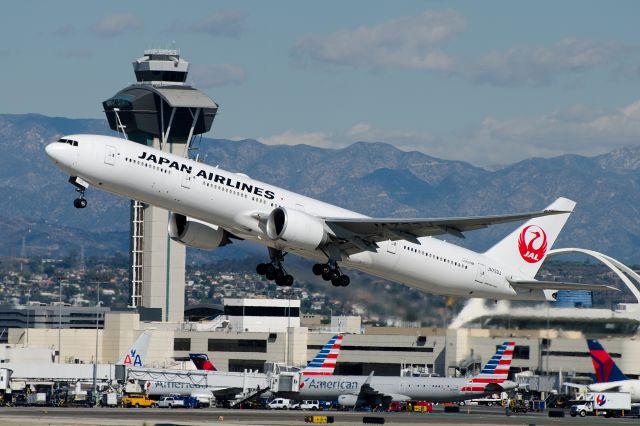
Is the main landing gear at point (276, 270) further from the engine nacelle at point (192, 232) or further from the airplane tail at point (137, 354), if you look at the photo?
the airplane tail at point (137, 354)

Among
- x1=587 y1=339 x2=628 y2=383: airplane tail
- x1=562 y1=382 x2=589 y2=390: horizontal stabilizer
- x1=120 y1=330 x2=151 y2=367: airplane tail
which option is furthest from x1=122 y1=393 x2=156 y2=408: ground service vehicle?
x1=587 y1=339 x2=628 y2=383: airplane tail

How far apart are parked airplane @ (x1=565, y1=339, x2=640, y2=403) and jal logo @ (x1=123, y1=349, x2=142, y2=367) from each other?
3985 cm

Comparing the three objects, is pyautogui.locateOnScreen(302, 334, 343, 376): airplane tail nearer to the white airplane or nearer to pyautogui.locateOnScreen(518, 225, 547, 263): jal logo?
pyautogui.locateOnScreen(518, 225, 547, 263): jal logo

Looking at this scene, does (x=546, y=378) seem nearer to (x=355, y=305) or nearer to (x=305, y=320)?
(x=355, y=305)

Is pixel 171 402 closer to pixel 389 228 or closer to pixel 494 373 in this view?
pixel 494 373

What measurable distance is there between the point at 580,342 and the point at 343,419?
20894mm

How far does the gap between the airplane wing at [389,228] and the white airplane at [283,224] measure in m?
0.05

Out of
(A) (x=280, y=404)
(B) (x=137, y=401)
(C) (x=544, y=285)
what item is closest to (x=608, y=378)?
(A) (x=280, y=404)

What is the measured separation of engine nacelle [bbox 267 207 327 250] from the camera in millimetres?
60562

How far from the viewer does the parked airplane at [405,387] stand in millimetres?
90750

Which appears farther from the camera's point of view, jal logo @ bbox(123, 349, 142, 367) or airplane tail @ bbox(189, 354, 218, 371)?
jal logo @ bbox(123, 349, 142, 367)

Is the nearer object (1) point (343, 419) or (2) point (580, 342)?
(1) point (343, 419)

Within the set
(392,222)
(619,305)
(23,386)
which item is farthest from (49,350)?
(392,222)

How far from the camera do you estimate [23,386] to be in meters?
110
